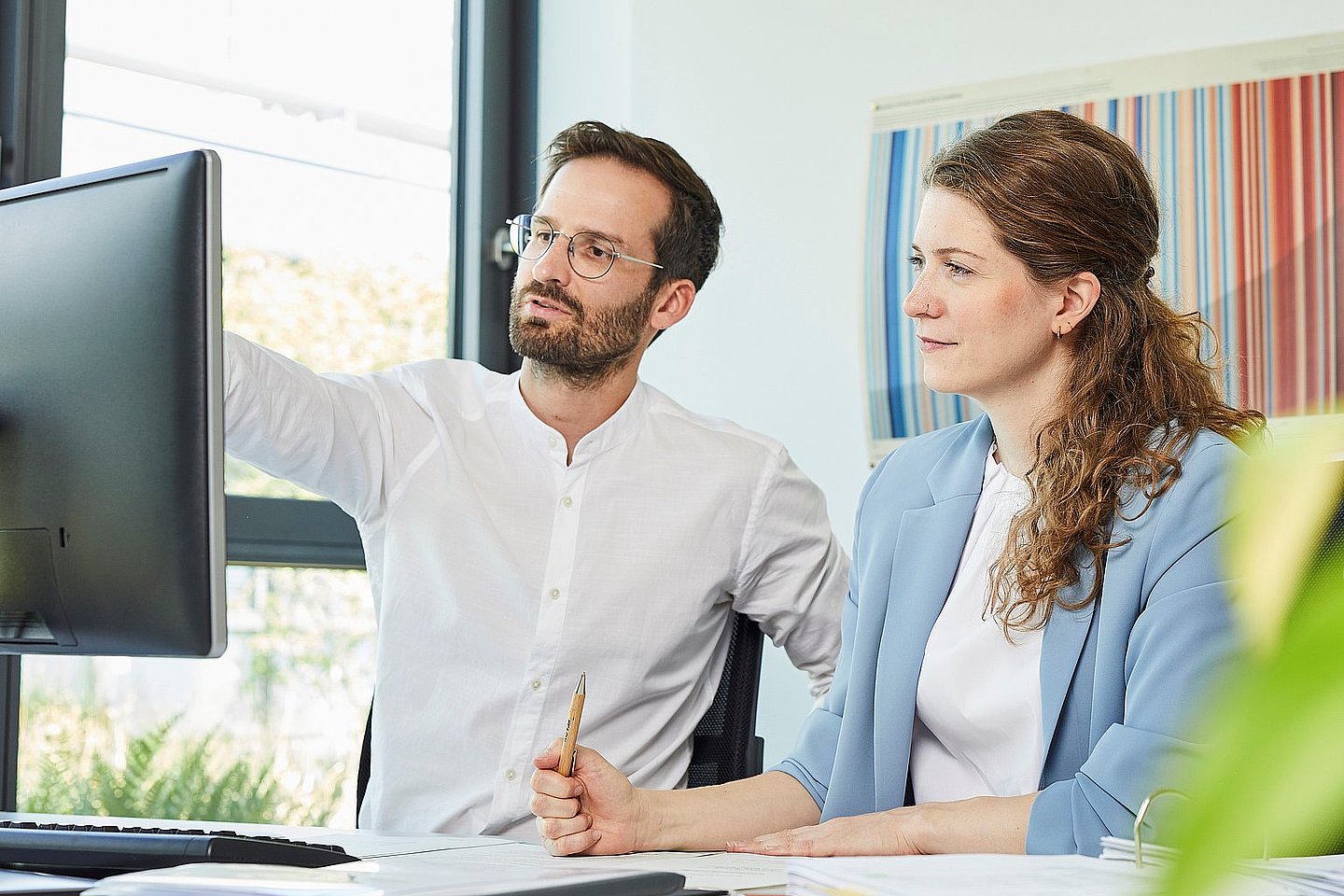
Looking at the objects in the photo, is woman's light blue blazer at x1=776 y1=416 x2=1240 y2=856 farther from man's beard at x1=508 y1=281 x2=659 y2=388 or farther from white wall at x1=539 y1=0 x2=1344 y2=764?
white wall at x1=539 y1=0 x2=1344 y2=764

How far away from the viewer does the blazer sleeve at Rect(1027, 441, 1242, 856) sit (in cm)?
113

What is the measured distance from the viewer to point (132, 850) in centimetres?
91

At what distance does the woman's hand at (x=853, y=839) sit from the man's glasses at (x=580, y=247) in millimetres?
980

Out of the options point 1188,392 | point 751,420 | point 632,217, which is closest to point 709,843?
point 1188,392

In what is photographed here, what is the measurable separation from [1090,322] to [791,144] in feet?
3.52

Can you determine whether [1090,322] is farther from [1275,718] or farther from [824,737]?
[1275,718]

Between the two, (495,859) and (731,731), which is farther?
(731,731)

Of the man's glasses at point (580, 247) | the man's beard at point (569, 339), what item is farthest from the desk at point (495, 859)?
the man's glasses at point (580, 247)

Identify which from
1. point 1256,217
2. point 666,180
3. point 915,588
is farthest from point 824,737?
point 1256,217

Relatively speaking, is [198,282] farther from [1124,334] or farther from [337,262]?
[337,262]

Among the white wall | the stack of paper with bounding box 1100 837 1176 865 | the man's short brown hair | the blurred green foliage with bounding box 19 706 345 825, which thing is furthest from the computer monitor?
the white wall

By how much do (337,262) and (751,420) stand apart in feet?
2.90

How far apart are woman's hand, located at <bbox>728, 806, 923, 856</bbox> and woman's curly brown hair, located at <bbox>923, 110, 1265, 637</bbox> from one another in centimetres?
28

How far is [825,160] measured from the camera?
7.99 ft
